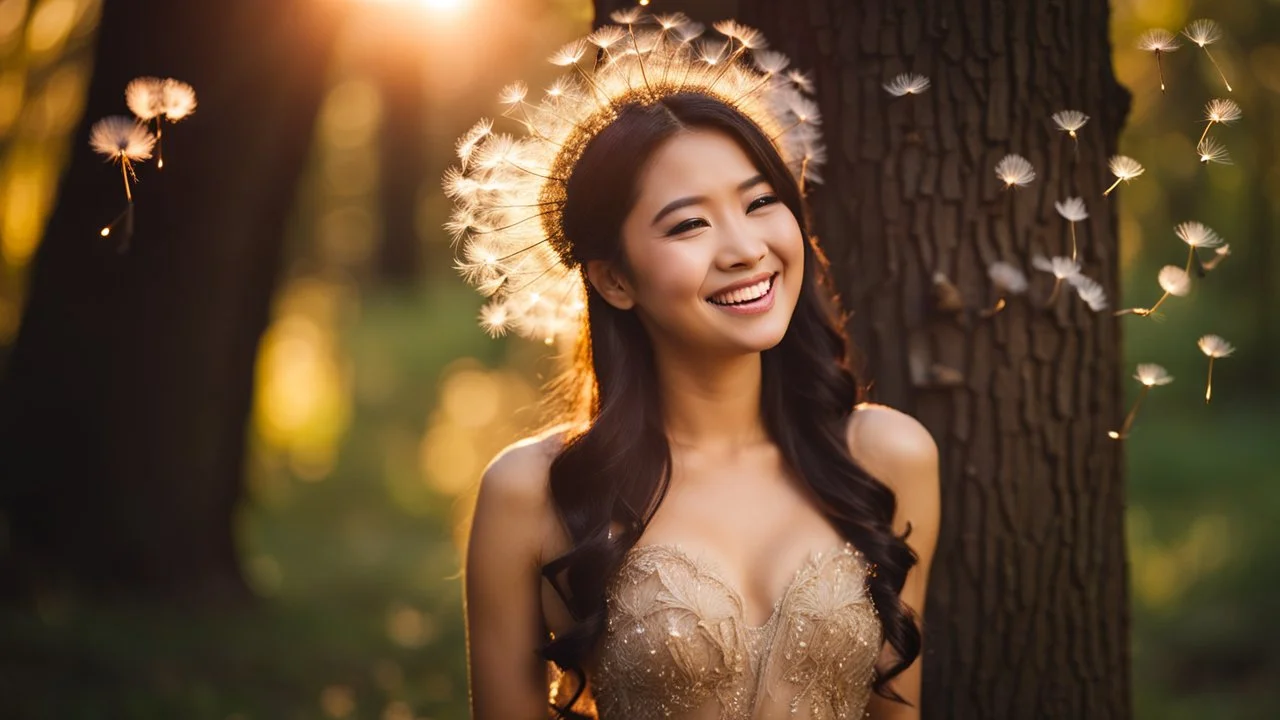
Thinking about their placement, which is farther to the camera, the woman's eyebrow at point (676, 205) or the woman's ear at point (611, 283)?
the woman's ear at point (611, 283)

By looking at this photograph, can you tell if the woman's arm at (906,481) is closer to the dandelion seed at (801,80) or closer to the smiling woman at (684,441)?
the smiling woman at (684,441)

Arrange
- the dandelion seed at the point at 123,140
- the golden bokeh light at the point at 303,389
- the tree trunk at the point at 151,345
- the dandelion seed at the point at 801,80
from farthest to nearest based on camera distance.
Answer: the golden bokeh light at the point at 303,389, the tree trunk at the point at 151,345, the dandelion seed at the point at 801,80, the dandelion seed at the point at 123,140

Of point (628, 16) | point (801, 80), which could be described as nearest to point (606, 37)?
point (628, 16)

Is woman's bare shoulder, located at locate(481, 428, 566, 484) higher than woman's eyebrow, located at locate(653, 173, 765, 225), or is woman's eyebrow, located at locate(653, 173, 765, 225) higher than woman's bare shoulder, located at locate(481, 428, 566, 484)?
woman's eyebrow, located at locate(653, 173, 765, 225)

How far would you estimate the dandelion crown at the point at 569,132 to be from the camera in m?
2.73

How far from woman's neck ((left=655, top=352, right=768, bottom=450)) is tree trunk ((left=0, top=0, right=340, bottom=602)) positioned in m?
4.09

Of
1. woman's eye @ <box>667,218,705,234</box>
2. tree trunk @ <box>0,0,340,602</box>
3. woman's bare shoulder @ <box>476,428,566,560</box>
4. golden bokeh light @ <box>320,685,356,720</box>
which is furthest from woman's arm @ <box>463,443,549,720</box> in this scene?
tree trunk @ <box>0,0,340,602</box>

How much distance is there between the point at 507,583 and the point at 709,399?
0.69 meters

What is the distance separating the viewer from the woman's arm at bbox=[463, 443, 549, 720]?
8.79 feet

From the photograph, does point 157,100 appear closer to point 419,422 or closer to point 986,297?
point 986,297

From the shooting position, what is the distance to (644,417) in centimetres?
279

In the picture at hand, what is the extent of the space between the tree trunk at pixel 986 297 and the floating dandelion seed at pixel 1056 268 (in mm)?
25

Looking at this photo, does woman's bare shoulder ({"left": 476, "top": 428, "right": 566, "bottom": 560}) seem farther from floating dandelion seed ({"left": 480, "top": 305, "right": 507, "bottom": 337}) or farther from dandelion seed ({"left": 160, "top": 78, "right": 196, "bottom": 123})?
dandelion seed ({"left": 160, "top": 78, "right": 196, "bottom": 123})

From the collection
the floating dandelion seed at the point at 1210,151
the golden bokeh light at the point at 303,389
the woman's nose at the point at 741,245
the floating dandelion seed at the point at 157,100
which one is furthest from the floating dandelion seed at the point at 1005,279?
the golden bokeh light at the point at 303,389
